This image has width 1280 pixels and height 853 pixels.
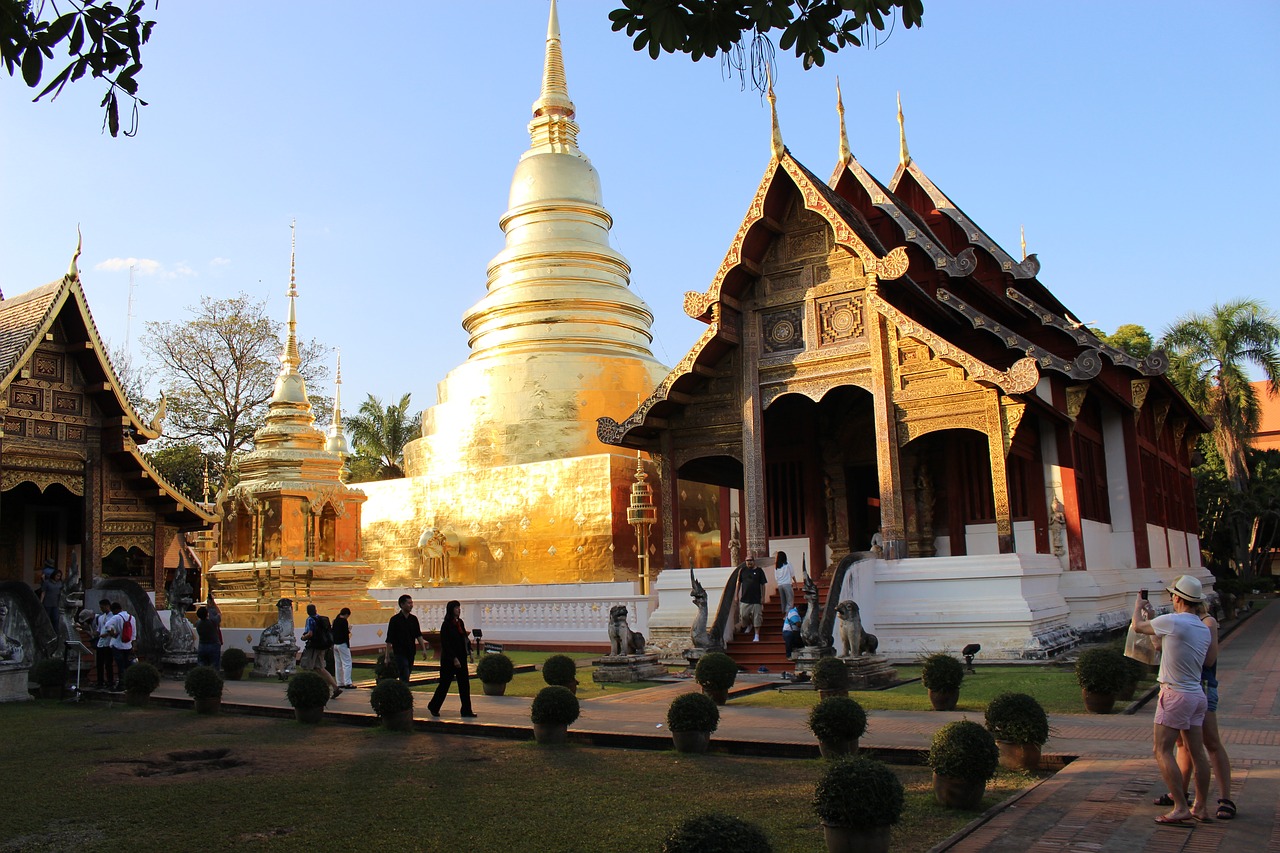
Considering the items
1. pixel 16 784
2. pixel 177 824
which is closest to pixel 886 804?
pixel 177 824

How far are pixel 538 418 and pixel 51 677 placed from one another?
46.6 ft

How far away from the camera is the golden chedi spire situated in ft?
88.5

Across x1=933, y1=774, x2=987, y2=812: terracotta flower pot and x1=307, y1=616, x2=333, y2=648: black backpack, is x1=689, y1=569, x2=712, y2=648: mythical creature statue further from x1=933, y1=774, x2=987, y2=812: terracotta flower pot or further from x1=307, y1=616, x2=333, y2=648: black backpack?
x1=933, y1=774, x2=987, y2=812: terracotta flower pot

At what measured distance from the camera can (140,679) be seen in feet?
42.2

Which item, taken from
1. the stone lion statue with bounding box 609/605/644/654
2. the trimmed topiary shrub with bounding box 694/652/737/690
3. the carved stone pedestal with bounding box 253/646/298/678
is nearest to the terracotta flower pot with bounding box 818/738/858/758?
the trimmed topiary shrub with bounding box 694/652/737/690

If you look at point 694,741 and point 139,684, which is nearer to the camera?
point 694,741

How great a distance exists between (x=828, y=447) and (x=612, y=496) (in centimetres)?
620

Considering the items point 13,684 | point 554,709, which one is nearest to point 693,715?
point 554,709

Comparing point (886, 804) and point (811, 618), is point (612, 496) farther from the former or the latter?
point (886, 804)

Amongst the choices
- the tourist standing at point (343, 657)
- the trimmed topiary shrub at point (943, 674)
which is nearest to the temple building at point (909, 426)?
the trimmed topiary shrub at point (943, 674)

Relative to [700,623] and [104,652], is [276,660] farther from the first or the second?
[700,623]

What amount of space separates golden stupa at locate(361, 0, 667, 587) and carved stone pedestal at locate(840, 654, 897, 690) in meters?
11.1

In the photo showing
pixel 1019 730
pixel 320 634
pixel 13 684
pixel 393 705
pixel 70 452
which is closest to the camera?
pixel 1019 730

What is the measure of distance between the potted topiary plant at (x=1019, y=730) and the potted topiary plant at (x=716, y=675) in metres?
4.58
